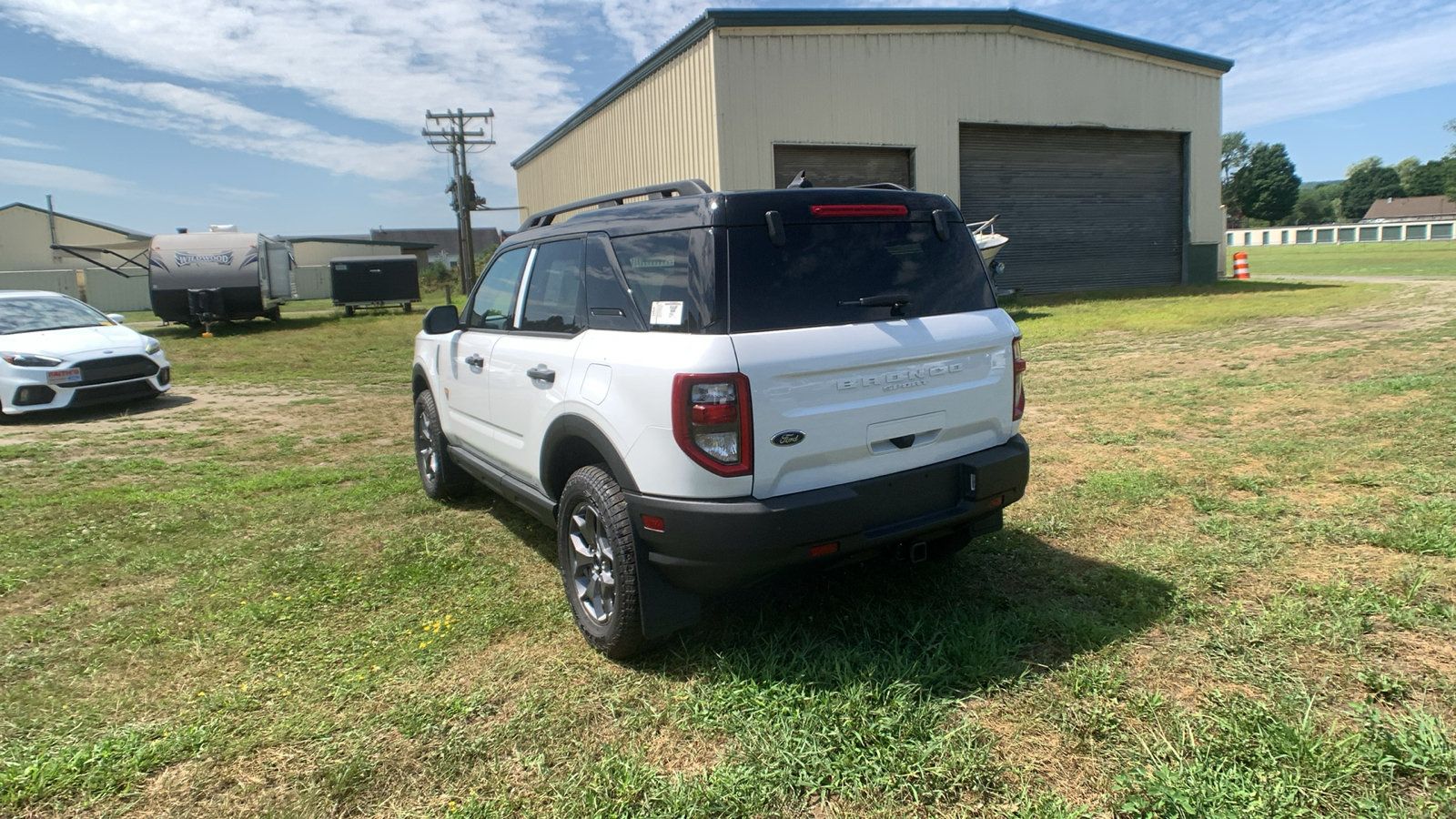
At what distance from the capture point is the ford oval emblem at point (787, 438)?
3.11m

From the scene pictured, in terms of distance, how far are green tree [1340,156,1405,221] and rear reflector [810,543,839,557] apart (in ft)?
429

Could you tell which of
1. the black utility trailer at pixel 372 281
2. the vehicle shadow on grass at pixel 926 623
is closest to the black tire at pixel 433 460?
the vehicle shadow on grass at pixel 926 623

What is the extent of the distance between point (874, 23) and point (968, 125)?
3672 millimetres

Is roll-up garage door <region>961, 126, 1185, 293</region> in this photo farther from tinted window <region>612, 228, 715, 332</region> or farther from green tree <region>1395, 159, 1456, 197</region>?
green tree <region>1395, 159, 1456, 197</region>

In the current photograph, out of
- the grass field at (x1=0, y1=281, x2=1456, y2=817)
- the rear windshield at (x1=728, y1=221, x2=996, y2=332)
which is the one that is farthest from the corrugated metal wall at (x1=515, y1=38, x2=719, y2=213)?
the rear windshield at (x1=728, y1=221, x2=996, y2=332)

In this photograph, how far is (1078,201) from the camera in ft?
76.5

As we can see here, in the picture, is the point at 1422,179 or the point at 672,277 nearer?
the point at 672,277

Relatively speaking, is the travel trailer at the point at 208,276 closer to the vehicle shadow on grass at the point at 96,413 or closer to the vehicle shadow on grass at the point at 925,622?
the vehicle shadow on grass at the point at 96,413

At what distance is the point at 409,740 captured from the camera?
9.84 ft

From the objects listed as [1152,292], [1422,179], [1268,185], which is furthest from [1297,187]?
[1152,292]

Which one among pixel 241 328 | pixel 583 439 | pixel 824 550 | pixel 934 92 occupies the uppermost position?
pixel 934 92

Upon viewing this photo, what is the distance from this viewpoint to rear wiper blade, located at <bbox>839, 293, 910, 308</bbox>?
3.43 m

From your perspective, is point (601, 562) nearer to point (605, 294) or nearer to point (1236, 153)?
point (605, 294)

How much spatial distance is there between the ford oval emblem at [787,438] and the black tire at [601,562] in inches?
25.6
